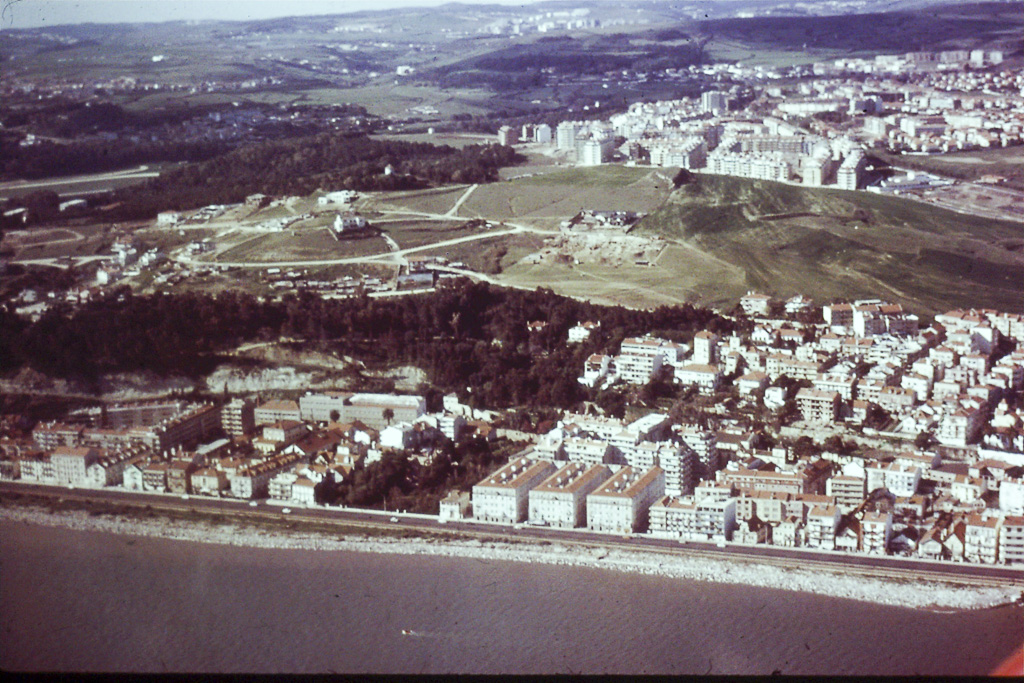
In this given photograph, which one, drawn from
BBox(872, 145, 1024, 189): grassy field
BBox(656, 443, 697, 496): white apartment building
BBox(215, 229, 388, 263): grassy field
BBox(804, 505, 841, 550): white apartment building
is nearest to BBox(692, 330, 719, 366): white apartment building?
BBox(656, 443, 697, 496): white apartment building

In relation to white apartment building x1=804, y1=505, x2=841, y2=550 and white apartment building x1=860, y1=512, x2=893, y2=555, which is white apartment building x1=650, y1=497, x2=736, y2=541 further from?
white apartment building x1=860, y1=512, x2=893, y2=555

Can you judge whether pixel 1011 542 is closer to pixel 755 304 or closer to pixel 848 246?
pixel 755 304

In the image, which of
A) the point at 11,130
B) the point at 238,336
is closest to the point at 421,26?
the point at 11,130

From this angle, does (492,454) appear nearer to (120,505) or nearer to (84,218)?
(120,505)

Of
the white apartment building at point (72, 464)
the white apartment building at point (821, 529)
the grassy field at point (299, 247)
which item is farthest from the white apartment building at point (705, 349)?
the white apartment building at point (72, 464)

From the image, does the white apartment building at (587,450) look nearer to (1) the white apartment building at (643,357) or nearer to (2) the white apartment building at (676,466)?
(2) the white apartment building at (676,466)

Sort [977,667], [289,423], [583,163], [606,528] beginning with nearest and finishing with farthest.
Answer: [977,667], [606,528], [289,423], [583,163]
